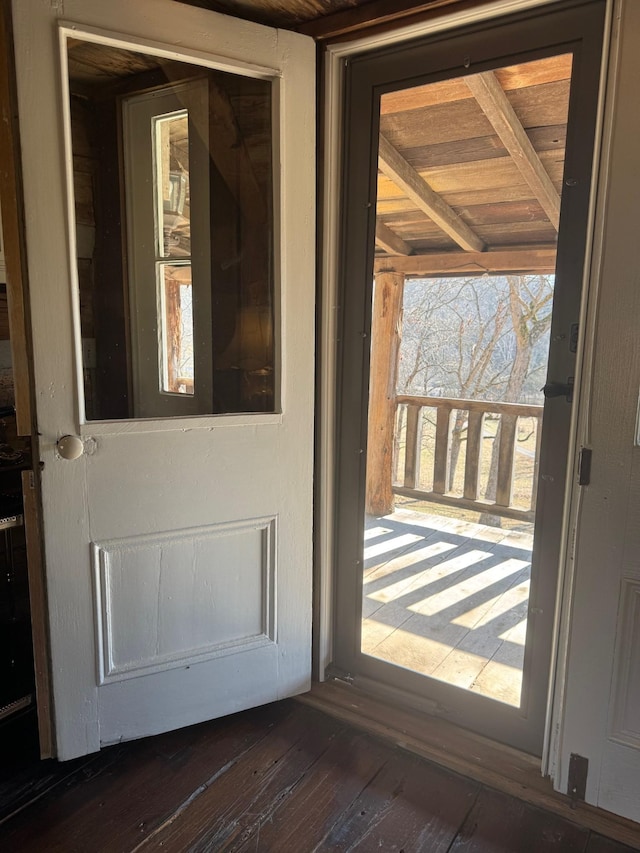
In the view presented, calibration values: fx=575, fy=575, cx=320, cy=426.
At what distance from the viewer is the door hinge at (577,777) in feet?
5.04

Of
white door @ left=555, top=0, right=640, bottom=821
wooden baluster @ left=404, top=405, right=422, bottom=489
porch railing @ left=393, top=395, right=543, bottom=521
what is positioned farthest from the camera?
wooden baluster @ left=404, top=405, right=422, bottom=489

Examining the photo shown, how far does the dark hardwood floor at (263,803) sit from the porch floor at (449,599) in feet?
1.19

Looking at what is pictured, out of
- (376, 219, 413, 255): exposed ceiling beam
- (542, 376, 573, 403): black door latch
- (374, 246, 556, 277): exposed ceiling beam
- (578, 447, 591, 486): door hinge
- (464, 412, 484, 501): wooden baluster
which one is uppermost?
(376, 219, 413, 255): exposed ceiling beam

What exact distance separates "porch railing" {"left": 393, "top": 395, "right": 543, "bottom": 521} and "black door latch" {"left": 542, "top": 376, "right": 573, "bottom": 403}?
0.77m

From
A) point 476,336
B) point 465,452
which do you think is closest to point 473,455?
point 465,452

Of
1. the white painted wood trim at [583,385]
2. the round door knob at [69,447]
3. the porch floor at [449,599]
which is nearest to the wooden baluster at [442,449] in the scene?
the porch floor at [449,599]

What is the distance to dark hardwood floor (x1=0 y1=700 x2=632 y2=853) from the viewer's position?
1.45 metres

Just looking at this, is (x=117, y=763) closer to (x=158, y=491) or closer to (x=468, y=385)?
(x=158, y=491)

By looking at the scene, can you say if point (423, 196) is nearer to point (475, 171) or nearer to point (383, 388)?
point (475, 171)

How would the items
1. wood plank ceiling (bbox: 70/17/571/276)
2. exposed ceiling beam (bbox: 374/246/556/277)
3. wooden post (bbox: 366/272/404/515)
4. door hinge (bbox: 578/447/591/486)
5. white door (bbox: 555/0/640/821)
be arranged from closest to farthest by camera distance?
white door (bbox: 555/0/640/821) < door hinge (bbox: 578/447/591/486) < wood plank ceiling (bbox: 70/17/571/276) < exposed ceiling beam (bbox: 374/246/556/277) < wooden post (bbox: 366/272/404/515)

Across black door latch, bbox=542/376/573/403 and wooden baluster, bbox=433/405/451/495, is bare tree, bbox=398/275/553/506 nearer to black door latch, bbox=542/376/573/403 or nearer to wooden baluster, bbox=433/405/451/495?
black door latch, bbox=542/376/573/403

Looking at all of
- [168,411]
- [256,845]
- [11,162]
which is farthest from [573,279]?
[256,845]

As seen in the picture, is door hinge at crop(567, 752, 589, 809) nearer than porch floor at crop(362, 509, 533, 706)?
Yes

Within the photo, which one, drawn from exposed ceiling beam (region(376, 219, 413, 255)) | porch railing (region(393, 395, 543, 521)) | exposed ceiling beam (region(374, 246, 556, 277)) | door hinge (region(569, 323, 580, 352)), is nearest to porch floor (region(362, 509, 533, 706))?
porch railing (region(393, 395, 543, 521))
